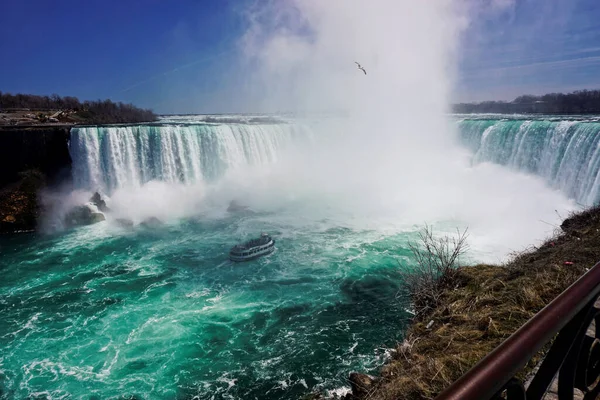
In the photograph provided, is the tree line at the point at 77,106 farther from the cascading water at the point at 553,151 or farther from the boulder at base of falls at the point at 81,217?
the cascading water at the point at 553,151

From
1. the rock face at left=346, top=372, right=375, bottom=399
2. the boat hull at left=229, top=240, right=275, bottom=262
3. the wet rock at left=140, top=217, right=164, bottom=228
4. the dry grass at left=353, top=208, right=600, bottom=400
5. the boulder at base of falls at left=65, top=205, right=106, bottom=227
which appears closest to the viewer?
the dry grass at left=353, top=208, right=600, bottom=400

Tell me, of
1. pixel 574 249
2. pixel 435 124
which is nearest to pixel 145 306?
pixel 574 249

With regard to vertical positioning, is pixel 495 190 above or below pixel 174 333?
above

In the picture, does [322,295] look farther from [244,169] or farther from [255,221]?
[244,169]

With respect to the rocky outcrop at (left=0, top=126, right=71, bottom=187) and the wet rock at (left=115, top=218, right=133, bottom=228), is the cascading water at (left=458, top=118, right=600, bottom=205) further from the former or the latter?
the rocky outcrop at (left=0, top=126, right=71, bottom=187)

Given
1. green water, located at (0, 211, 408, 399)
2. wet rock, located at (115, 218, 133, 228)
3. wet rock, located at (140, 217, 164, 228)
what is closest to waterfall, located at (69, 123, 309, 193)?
wet rock, located at (115, 218, 133, 228)

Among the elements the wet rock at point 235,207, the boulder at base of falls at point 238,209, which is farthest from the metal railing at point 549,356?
the wet rock at point 235,207

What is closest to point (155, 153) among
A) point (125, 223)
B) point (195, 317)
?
point (125, 223)
